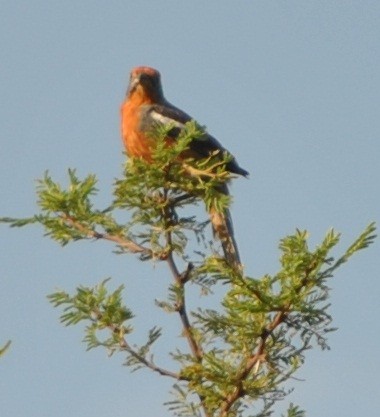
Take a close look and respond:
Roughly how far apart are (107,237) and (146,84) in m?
4.72

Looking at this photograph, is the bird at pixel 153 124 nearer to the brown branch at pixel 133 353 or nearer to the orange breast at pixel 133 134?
the orange breast at pixel 133 134

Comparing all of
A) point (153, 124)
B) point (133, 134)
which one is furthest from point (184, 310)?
point (133, 134)

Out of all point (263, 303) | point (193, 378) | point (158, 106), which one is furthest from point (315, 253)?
point (158, 106)

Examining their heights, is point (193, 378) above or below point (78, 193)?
below

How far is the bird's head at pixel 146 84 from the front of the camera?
9062 millimetres

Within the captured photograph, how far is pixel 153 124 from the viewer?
682cm

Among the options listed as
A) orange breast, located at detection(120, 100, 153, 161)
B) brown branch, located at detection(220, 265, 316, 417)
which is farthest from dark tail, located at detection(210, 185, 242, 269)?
brown branch, located at detection(220, 265, 316, 417)

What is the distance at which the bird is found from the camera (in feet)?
22.6

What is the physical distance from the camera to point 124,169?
4.89m

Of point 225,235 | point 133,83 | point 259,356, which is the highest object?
point 133,83

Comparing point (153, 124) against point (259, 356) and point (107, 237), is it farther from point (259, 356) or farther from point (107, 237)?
point (259, 356)

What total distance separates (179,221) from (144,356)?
2.93 ft

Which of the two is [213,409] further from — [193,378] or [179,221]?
[179,221]

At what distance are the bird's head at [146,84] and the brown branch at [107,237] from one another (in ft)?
14.9
